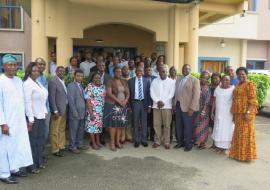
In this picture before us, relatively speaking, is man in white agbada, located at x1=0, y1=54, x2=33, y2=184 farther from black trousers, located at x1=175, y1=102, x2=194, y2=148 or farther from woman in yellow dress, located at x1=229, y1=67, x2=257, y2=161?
woman in yellow dress, located at x1=229, y1=67, x2=257, y2=161

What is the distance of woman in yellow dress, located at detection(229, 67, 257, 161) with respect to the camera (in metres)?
6.33

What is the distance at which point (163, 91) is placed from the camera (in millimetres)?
7289

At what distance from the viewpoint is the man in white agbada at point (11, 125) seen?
16.3 feet

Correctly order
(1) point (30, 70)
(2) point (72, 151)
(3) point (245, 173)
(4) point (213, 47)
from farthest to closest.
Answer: (4) point (213, 47) < (2) point (72, 151) < (3) point (245, 173) < (1) point (30, 70)

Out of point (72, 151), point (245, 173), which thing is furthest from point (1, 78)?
point (245, 173)

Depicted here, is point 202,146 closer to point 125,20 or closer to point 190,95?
point 190,95

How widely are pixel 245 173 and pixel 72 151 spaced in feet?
10.8

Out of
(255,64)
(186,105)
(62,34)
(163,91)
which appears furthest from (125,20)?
(255,64)

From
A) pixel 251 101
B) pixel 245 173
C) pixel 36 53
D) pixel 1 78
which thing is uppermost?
pixel 36 53

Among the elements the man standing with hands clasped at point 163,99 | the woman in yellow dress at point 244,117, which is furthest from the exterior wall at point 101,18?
the woman in yellow dress at point 244,117

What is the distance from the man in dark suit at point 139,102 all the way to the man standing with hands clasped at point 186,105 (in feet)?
2.07

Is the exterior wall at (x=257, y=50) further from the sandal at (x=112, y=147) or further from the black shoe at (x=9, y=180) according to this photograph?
the black shoe at (x=9, y=180)

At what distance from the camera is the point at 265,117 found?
13.0m

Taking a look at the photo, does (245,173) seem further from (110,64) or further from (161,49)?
(161,49)
